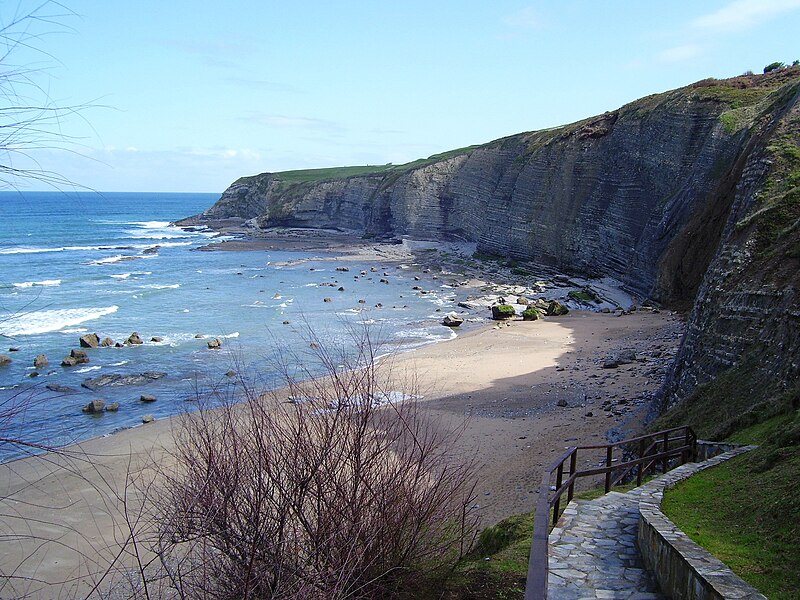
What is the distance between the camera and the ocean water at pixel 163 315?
74.5 ft

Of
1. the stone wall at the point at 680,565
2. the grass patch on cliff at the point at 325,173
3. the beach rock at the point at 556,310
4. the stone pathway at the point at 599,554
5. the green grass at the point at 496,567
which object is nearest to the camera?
the stone wall at the point at 680,565

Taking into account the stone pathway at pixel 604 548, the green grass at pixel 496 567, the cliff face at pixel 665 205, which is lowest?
the green grass at pixel 496 567

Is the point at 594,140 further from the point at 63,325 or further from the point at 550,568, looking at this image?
the point at 550,568

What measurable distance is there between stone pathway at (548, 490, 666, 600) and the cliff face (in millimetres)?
5434

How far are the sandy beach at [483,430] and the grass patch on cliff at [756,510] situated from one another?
592 cm

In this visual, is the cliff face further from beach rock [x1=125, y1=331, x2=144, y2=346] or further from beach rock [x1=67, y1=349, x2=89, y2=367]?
beach rock [x1=125, y1=331, x2=144, y2=346]

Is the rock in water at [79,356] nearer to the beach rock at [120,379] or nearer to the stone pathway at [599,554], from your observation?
the beach rock at [120,379]

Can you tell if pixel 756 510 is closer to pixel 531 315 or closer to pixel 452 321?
pixel 452 321

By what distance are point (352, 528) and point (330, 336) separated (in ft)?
92.5

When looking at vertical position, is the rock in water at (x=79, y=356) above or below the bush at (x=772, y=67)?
below

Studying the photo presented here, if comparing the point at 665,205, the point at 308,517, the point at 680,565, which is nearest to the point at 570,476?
the point at 680,565

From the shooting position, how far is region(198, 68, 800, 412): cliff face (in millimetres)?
15844

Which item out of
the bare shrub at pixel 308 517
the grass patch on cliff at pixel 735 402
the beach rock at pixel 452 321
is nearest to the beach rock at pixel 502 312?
the beach rock at pixel 452 321

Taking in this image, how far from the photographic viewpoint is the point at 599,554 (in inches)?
292
